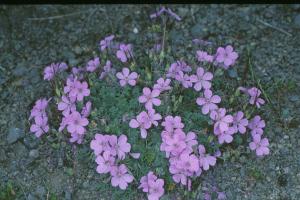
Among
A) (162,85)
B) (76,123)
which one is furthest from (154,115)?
(76,123)

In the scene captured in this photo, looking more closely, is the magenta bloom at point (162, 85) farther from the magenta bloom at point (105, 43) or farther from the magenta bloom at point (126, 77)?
the magenta bloom at point (105, 43)

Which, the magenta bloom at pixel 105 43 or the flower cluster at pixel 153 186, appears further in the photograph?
the magenta bloom at pixel 105 43

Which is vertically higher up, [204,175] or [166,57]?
[166,57]

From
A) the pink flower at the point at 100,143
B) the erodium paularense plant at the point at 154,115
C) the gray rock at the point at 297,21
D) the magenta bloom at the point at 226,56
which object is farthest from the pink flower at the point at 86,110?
the gray rock at the point at 297,21

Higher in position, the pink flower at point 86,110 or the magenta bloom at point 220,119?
the pink flower at point 86,110

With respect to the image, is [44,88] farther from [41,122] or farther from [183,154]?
[183,154]

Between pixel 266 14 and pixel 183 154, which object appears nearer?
pixel 183 154

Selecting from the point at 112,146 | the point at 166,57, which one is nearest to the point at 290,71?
the point at 166,57
